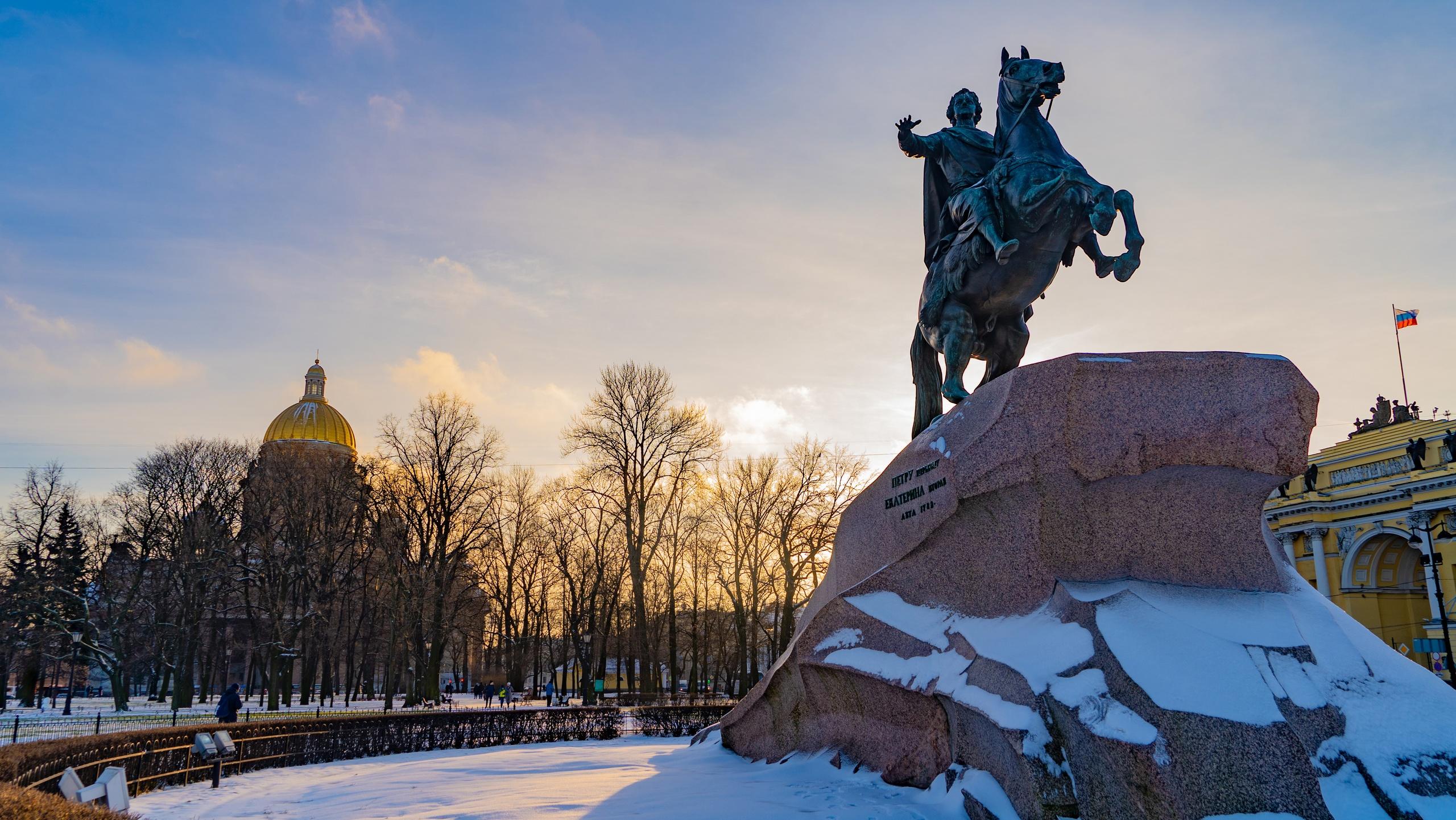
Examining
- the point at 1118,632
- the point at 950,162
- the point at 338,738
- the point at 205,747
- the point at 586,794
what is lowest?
the point at 338,738

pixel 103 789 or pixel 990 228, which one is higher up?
pixel 990 228

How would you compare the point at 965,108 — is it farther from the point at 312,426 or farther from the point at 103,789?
the point at 312,426

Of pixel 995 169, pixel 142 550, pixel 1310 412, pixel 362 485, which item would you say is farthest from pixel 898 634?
pixel 142 550

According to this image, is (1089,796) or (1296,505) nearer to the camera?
(1089,796)

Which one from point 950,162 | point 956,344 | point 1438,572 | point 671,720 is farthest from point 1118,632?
point 1438,572

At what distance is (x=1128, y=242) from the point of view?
23.5 ft

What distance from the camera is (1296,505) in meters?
41.9

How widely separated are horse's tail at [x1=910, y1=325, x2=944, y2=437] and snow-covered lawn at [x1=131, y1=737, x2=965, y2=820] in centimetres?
364

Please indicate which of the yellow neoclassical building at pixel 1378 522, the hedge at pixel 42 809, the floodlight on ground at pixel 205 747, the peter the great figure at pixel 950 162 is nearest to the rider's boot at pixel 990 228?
the peter the great figure at pixel 950 162

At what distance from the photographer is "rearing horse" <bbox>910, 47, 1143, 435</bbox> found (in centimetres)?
714

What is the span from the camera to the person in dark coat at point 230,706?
20375 millimetres

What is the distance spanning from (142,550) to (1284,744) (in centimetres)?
4414

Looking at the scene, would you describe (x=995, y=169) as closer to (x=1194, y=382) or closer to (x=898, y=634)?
(x=1194, y=382)

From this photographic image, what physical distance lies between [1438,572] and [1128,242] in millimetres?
39565
